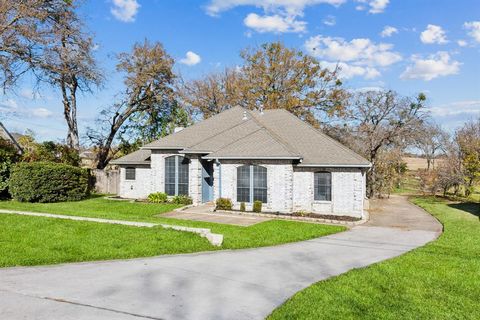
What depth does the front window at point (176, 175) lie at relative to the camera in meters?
22.9

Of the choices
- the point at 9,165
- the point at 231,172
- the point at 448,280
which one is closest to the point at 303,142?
the point at 231,172

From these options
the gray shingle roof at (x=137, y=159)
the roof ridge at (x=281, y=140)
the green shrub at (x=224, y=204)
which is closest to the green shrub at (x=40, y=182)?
the gray shingle roof at (x=137, y=159)

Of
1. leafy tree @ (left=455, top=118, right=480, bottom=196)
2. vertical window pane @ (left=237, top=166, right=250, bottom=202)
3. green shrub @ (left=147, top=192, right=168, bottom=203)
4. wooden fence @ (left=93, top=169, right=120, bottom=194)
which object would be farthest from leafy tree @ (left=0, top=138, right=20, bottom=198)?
leafy tree @ (left=455, top=118, right=480, bottom=196)

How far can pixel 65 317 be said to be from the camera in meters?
5.79

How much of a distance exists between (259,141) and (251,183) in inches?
96.7

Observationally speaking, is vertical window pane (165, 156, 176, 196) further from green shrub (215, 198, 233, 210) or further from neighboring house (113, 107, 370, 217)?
green shrub (215, 198, 233, 210)

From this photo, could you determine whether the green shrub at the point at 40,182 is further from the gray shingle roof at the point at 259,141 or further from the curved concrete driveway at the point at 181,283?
the curved concrete driveway at the point at 181,283

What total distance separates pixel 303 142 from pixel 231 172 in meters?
4.53

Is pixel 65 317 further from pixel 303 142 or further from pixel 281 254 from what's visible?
pixel 303 142

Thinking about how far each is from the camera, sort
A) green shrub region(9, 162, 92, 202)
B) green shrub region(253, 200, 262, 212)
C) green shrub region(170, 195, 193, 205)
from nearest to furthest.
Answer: green shrub region(253, 200, 262, 212)
green shrub region(9, 162, 92, 202)
green shrub region(170, 195, 193, 205)

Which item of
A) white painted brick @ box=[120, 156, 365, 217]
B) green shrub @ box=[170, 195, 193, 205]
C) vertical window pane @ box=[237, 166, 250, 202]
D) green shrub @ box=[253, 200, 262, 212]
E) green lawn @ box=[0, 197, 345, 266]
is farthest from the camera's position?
green shrub @ box=[170, 195, 193, 205]

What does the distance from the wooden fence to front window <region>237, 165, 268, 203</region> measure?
14.8 meters

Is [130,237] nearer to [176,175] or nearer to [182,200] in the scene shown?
[182,200]

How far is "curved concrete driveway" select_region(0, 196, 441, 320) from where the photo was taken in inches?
243
